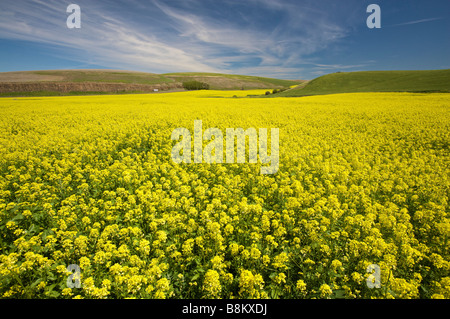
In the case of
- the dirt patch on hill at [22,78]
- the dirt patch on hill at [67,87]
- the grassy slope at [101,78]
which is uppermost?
the grassy slope at [101,78]

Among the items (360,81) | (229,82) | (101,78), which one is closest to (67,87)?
(101,78)

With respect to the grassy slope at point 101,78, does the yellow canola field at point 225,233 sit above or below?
below

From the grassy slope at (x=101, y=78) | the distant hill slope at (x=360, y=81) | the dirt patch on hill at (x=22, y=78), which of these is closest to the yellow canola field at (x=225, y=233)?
the distant hill slope at (x=360, y=81)

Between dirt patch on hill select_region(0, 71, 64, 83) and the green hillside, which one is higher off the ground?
the green hillside

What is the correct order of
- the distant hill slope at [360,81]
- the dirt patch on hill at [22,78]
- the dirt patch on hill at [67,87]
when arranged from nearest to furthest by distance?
the distant hill slope at [360,81] → the dirt patch on hill at [67,87] → the dirt patch on hill at [22,78]

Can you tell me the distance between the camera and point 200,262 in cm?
325

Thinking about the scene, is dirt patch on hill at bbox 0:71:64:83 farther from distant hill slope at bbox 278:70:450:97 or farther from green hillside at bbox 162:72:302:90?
distant hill slope at bbox 278:70:450:97

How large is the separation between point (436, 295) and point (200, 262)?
321 cm

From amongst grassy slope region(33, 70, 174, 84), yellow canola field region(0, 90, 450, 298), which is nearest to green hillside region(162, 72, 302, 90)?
grassy slope region(33, 70, 174, 84)

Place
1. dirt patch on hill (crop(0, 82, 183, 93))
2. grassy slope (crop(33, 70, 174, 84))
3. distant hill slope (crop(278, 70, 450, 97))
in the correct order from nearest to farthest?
distant hill slope (crop(278, 70, 450, 97)), dirt patch on hill (crop(0, 82, 183, 93)), grassy slope (crop(33, 70, 174, 84))

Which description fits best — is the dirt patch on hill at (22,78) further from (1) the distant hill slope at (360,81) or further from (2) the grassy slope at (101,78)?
(1) the distant hill slope at (360,81)

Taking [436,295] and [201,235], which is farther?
[201,235]
